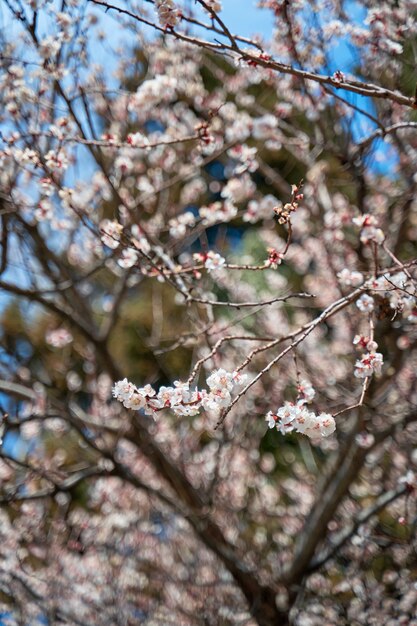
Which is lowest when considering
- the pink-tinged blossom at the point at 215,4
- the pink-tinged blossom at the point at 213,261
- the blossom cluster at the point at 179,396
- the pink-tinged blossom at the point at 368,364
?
the pink-tinged blossom at the point at 368,364

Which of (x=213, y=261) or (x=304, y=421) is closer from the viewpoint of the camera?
(x=304, y=421)

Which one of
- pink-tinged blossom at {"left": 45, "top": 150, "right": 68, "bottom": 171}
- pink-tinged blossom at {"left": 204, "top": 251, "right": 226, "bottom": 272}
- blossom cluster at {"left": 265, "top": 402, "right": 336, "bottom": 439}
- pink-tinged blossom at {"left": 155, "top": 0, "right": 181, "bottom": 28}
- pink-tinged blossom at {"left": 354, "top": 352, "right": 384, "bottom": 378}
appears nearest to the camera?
blossom cluster at {"left": 265, "top": 402, "right": 336, "bottom": 439}

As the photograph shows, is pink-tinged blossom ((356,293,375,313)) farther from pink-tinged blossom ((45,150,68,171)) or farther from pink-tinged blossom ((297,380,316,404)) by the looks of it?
pink-tinged blossom ((45,150,68,171))

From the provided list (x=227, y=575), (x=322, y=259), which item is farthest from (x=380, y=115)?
(x=227, y=575)

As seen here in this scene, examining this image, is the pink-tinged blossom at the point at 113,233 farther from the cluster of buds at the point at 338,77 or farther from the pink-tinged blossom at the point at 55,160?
the cluster of buds at the point at 338,77

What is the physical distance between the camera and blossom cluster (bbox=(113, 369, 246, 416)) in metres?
1.47

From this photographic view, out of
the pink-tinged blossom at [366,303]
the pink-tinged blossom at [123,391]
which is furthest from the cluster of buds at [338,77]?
the pink-tinged blossom at [123,391]

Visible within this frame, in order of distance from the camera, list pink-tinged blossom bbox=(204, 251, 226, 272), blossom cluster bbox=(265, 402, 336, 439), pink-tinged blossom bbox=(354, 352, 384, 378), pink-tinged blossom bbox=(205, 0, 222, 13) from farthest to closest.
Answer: pink-tinged blossom bbox=(204, 251, 226, 272), pink-tinged blossom bbox=(205, 0, 222, 13), pink-tinged blossom bbox=(354, 352, 384, 378), blossom cluster bbox=(265, 402, 336, 439)

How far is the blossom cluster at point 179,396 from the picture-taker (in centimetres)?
147

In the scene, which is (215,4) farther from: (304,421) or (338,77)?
(304,421)

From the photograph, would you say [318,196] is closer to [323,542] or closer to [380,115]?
[380,115]

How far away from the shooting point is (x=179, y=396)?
1477mm

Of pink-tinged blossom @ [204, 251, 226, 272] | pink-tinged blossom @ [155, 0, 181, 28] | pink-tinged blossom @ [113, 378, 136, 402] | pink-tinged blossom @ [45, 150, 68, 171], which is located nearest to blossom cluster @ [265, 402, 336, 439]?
pink-tinged blossom @ [113, 378, 136, 402]

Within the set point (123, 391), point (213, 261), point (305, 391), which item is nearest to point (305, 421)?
point (305, 391)
